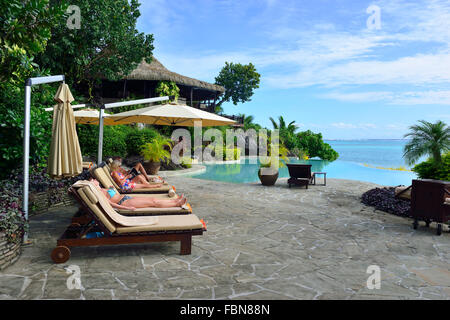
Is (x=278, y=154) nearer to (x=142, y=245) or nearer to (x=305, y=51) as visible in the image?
(x=305, y=51)

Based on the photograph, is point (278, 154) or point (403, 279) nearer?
point (403, 279)

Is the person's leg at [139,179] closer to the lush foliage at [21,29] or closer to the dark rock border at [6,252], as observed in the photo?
the dark rock border at [6,252]

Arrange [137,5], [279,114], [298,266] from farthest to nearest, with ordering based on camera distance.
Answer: [279,114], [137,5], [298,266]

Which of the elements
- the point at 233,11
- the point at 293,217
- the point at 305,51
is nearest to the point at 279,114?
the point at 305,51

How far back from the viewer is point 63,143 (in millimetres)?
4512

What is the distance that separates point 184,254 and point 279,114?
34938 mm

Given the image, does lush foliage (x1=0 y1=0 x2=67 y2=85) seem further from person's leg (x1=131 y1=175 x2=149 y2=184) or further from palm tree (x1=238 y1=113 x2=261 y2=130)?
Answer: palm tree (x1=238 y1=113 x2=261 y2=130)

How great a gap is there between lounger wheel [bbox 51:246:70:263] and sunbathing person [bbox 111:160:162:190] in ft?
9.62

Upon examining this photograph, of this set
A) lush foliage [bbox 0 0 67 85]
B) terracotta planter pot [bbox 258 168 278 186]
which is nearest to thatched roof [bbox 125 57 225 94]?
lush foliage [bbox 0 0 67 85]

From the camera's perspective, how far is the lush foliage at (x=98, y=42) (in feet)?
46.5

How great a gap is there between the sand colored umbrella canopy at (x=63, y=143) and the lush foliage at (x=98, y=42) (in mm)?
9964

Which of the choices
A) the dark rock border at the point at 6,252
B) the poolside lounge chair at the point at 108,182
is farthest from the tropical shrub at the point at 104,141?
the dark rock border at the point at 6,252

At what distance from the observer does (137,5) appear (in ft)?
57.9

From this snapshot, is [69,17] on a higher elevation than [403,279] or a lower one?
higher
